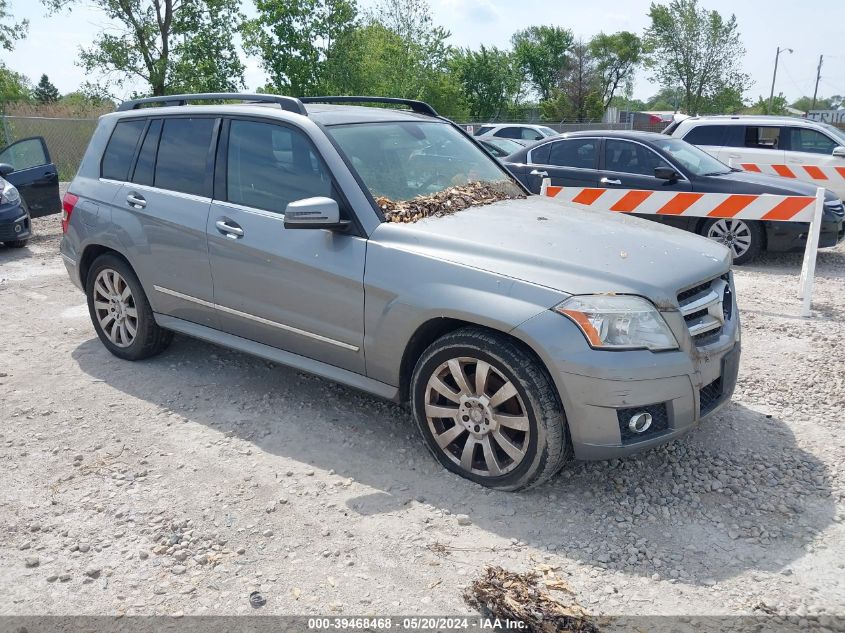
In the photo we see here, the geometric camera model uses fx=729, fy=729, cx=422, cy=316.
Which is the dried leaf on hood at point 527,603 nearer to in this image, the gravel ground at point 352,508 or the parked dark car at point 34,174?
the gravel ground at point 352,508

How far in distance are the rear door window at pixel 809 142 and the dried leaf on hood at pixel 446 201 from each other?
30.3ft

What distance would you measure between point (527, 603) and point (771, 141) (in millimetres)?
11493

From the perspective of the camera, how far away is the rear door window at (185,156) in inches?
185

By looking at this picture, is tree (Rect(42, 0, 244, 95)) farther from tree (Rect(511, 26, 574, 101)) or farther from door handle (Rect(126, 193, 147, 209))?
tree (Rect(511, 26, 574, 101))

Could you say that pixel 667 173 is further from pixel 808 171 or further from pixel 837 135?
pixel 837 135

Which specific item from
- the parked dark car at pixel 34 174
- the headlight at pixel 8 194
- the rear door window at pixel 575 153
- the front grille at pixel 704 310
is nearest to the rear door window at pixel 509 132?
the rear door window at pixel 575 153

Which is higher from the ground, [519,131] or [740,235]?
[519,131]

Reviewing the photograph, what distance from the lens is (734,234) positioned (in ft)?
28.9

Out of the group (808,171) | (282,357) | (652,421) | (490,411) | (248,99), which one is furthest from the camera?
(808,171)

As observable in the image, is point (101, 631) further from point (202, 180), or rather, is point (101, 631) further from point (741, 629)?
point (202, 180)

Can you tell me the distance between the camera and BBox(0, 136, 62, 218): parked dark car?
1053 cm

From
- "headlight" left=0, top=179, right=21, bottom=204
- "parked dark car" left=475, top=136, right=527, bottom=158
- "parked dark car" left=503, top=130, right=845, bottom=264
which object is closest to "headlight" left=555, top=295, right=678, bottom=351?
"parked dark car" left=503, top=130, right=845, bottom=264

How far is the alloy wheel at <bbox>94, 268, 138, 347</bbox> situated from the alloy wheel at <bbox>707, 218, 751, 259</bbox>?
6.71m

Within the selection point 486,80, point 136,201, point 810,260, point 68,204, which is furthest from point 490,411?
point 486,80
